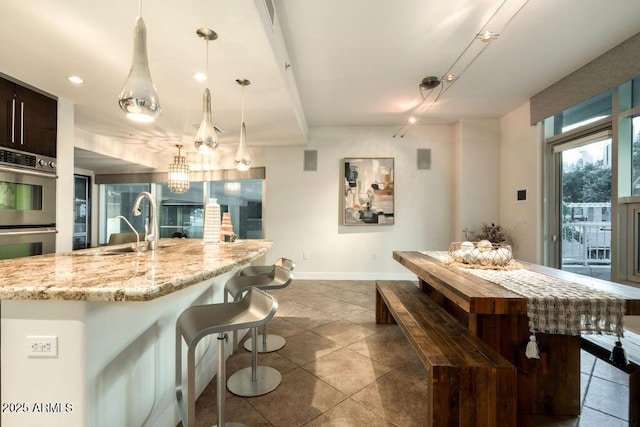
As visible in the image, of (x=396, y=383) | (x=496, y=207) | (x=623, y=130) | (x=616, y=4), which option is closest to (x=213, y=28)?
(x=396, y=383)

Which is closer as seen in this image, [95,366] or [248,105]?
[95,366]

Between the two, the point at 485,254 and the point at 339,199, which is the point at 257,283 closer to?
the point at 485,254

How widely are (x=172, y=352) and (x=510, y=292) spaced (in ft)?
5.82

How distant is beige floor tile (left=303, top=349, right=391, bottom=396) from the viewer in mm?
1962

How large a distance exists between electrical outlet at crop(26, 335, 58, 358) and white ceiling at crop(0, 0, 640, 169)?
178cm

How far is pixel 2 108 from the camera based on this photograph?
101 inches

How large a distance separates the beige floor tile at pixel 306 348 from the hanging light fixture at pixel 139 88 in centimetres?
Answer: 197

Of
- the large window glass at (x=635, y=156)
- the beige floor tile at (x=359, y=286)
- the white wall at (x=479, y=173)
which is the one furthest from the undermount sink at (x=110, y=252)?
the white wall at (x=479, y=173)

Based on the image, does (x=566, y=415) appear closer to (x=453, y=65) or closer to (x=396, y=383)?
(x=396, y=383)

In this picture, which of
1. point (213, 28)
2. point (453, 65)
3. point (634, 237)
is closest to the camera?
point (213, 28)

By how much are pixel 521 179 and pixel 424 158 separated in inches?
57.9

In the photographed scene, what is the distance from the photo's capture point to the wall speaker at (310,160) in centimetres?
517

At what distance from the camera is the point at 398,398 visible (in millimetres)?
1816

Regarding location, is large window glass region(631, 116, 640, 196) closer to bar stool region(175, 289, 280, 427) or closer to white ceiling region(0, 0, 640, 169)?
white ceiling region(0, 0, 640, 169)
